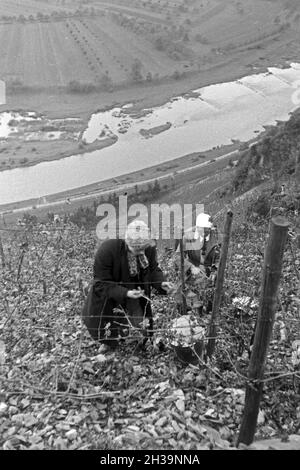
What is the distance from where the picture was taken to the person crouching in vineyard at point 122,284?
4504mm

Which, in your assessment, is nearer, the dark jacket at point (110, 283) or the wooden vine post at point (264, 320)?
the wooden vine post at point (264, 320)

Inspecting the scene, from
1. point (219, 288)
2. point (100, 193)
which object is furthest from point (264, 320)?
point (100, 193)

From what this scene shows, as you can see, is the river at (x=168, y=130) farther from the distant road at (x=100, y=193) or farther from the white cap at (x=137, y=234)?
the white cap at (x=137, y=234)

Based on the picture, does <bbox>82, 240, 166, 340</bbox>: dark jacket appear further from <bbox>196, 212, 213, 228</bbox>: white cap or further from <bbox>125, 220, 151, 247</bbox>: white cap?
<bbox>196, 212, 213, 228</bbox>: white cap

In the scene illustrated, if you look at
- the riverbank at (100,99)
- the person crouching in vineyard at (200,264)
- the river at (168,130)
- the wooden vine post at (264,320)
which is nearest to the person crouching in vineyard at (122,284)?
the person crouching in vineyard at (200,264)

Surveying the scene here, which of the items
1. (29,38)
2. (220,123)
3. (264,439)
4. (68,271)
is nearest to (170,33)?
(29,38)

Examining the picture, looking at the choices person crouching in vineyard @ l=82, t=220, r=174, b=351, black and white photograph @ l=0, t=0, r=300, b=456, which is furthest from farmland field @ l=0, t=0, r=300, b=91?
person crouching in vineyard @ l=82, t=220, r=174, b=351

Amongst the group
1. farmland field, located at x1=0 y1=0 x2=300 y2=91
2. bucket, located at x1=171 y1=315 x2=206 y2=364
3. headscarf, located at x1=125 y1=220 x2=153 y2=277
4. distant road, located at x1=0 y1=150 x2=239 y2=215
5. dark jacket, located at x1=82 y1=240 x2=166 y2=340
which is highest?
headscarf, located at x1=125 y1=220 x2=153 y2=277

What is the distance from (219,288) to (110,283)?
1054 millimetres

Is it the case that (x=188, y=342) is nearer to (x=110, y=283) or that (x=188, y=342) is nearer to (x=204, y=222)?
(x=110, y=283)

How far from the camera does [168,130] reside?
53.3m

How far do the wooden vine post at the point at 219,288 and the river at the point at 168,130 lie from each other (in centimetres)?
3867

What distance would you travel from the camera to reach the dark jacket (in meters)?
4.56

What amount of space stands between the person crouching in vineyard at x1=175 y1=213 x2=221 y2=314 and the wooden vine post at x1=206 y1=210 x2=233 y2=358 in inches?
22.7
